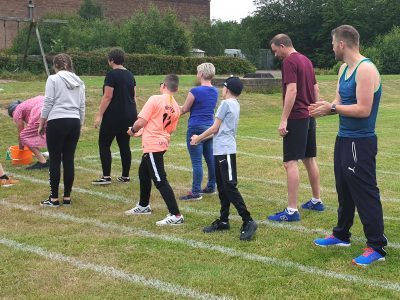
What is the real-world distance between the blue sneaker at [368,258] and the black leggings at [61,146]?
3.78m

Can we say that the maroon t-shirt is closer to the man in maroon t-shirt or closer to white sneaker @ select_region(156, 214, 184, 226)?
the man in maroon t-shirt

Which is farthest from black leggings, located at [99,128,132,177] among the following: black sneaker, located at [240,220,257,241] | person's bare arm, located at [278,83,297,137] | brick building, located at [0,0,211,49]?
brick building, located at [0,0,211,49]

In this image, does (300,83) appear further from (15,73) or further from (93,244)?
(15,73)

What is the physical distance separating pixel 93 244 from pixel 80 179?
3453mm

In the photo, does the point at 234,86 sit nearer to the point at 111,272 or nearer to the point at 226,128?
the point at 226,128

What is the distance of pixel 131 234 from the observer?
580 cm

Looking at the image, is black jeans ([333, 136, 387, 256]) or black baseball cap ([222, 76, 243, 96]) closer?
black jeans ([333, 136, 387, 256])

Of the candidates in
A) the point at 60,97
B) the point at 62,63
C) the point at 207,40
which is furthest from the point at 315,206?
the point at 207,40

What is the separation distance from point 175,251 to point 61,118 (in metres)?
2.57

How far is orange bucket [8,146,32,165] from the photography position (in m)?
9.82

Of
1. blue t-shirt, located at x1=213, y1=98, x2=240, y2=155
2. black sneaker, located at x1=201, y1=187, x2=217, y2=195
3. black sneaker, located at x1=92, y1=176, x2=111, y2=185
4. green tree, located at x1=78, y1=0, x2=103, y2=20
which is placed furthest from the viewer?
green tree, located at x1=78, y1=0, x2=103, y2=20

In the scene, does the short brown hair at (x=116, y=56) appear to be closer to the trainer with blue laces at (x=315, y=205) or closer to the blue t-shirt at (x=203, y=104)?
the blue t-shirt at (x=203, y=104)

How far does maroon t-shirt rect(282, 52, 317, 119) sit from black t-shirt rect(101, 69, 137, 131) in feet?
8.80

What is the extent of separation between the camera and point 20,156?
Answer: 984 cm
